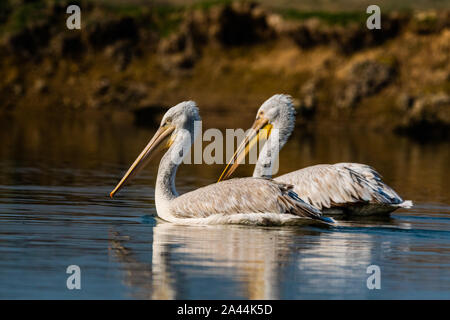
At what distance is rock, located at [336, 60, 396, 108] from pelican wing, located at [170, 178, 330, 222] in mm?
24504

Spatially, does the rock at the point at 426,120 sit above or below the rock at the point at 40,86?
below

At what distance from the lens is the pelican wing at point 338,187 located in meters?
10.7

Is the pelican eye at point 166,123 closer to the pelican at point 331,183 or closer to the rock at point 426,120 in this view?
the pelican at point 331,183

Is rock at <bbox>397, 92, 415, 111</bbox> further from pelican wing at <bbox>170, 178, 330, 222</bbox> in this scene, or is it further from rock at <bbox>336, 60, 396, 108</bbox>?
pelican wing at <bbox>170, 178, 330, 222</bbox>

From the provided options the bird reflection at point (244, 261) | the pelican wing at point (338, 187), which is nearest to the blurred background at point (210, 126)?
the bird reflection at point (244, 261)

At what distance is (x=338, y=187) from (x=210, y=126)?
17.4 m

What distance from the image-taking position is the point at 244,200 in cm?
934

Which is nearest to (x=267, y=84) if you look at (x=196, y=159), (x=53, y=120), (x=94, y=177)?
(x=53, y=120)

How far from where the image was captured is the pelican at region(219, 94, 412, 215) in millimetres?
10680

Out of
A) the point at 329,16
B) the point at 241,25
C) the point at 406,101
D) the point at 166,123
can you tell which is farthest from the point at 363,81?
the point at 166,123

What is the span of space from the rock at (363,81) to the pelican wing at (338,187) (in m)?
22.8

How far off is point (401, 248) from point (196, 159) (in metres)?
11.2

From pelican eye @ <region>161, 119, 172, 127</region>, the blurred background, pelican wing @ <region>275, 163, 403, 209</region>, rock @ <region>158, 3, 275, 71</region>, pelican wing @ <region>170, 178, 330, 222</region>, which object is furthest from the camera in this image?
rock @ <region>158, 3, 275, 71</region>

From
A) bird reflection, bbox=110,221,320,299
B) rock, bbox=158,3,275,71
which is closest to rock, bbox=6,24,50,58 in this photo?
rock, bbox=158,3,275,71
